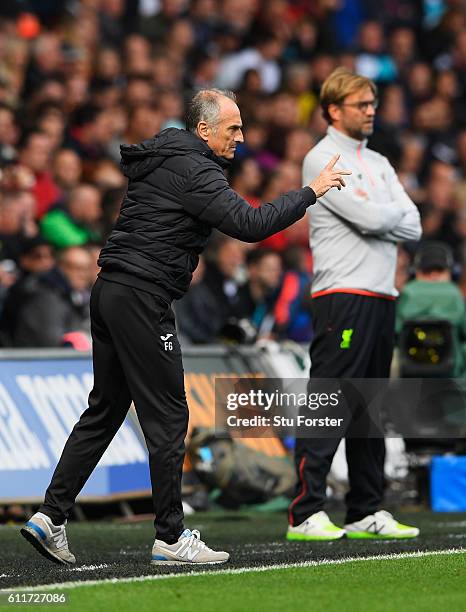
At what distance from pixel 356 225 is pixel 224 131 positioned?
147 cm

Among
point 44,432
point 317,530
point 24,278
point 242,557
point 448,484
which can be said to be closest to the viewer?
point 242,557

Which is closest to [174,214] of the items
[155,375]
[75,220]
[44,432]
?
[155,375]

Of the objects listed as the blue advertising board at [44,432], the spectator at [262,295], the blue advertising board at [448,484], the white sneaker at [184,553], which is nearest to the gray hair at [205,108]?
the white sneaker at [184,553]

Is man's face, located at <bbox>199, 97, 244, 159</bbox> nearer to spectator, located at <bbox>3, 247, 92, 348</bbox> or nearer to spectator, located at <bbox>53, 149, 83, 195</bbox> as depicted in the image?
spectator, located at <bbox>3, 247, 92, 348</bbox>

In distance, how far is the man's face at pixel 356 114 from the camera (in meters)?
8.81

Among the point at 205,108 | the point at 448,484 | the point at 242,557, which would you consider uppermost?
the point at 205,108

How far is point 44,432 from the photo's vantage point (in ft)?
35.4

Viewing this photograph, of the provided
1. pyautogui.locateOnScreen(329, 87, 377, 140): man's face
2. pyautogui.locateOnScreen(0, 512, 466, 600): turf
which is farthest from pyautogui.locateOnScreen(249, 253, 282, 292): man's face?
pyautogui.locateOnScreen(329, 87, 377, 140): man's face

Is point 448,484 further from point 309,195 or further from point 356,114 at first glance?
point 309,195

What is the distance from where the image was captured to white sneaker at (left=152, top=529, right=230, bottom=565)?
712cm

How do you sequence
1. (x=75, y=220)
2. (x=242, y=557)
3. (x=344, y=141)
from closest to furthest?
(x=242, y=557)
(x=344, y=141)
(x=75, y=220)

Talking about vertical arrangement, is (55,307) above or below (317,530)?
above

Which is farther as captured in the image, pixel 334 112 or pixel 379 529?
pixel 334 112

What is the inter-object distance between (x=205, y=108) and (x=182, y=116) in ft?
30.6
